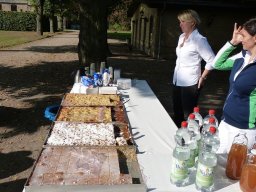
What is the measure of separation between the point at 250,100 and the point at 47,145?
187cm

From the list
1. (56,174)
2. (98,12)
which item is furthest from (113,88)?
(98,12)

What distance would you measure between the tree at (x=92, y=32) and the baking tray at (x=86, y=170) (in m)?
6.84

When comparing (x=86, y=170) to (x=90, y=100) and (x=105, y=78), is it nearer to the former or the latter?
(x=90, y=100)

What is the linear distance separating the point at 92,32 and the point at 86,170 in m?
7.55

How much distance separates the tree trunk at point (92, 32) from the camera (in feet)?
31.5

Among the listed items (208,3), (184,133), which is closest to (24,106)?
(184,133)

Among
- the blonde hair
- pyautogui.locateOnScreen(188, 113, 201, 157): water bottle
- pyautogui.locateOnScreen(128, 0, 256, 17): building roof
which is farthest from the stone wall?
pyautogui.locateOnScreen(188, 113, 201, 157): water bottle

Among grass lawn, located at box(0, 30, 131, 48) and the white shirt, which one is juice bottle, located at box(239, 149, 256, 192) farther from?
grass lawn, located at box(0, 30, 131, 48)

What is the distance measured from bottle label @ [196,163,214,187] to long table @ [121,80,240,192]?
0.11m

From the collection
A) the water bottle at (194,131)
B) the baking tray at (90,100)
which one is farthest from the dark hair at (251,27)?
the baking tray at (90,100)

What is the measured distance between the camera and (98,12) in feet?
31.5

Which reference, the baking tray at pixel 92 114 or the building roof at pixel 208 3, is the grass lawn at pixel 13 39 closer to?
the building roof at pixel 208 3

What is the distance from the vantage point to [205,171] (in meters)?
2.29

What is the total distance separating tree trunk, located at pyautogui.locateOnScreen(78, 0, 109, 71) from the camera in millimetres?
9609
